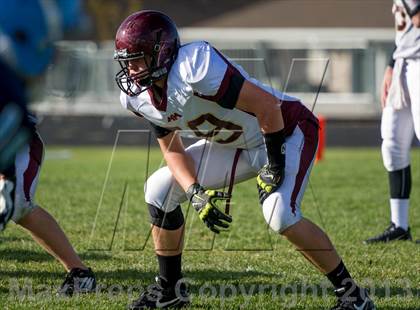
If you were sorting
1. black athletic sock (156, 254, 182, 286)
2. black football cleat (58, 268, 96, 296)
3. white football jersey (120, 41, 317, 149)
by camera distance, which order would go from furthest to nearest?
black football cleat (58, 268, 96, 296) → black athletic sock (156, 254, 182, 286) → white football jersey (120, 41, 317, 149)

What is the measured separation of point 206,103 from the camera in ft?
13.1

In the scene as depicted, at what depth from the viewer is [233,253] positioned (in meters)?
5.64

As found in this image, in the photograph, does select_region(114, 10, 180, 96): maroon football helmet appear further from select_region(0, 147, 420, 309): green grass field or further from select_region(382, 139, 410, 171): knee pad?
select_region(382, 139, 410, 171): knee pad

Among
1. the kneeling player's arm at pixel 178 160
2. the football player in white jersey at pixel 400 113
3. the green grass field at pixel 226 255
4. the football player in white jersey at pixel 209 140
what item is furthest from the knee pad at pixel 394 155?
the kneeling player's arm at pixel 178 160

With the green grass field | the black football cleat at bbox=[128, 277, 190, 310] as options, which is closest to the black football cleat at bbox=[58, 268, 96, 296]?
the green grass field

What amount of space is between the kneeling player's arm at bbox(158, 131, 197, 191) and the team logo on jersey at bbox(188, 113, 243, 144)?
0.39 ft

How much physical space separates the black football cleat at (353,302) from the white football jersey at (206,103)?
0.82m

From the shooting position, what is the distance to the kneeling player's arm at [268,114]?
384cm

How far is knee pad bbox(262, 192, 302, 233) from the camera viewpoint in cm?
387

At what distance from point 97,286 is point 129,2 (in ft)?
80.6

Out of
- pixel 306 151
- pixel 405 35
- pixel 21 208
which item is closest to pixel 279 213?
pixel 306 151

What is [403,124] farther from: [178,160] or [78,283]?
[78,283]

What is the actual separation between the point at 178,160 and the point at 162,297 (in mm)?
686

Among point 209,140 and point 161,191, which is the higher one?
point 209,140
